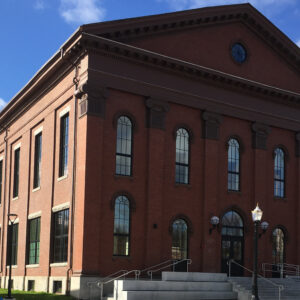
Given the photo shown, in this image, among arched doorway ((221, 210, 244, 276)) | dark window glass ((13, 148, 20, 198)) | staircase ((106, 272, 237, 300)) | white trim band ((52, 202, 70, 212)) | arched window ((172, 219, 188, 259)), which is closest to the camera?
staircase ((106, 272, 237, 300))

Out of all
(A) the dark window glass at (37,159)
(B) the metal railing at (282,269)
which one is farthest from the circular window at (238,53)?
(A) the dark window glass at (37,159)

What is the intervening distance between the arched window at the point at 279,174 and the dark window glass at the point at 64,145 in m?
12.7

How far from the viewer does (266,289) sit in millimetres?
28109

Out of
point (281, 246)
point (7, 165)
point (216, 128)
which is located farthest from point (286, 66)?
point (7, 165)

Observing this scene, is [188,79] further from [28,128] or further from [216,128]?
[28,128]

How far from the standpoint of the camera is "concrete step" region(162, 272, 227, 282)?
26062mm

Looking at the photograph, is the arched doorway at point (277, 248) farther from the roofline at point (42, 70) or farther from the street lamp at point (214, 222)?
the roofline at point (42, 70)

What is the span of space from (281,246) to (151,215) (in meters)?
9.54

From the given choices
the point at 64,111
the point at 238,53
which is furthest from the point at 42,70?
the point at 238,53

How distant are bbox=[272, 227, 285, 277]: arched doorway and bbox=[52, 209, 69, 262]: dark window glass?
39.7 feet

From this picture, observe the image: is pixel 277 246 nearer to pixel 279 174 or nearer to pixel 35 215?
pixel 279 174

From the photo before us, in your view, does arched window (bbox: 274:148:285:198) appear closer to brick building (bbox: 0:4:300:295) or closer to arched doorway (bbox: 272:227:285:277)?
brick building (bbox: 0:4:300:295)

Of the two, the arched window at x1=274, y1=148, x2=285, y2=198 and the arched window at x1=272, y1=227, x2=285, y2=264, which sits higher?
the arched window at x1=274, y1=148, x2=285, y2=198

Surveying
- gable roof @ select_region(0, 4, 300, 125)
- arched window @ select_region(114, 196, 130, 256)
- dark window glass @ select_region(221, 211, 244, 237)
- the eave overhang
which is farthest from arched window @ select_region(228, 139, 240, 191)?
arched window @ select_region(114, 196, 130, 256)
